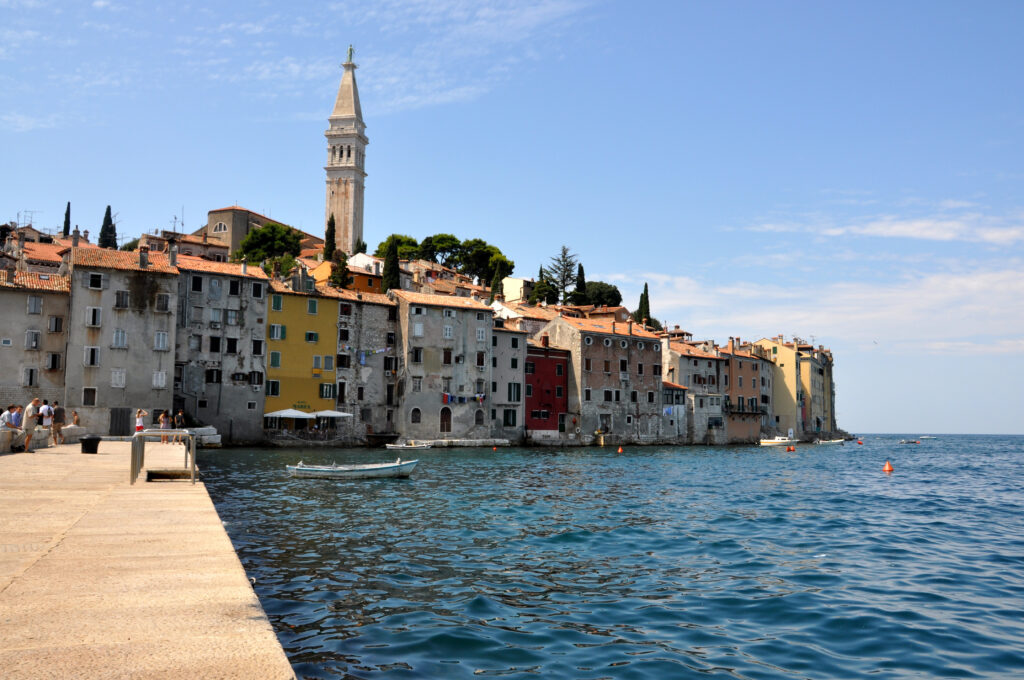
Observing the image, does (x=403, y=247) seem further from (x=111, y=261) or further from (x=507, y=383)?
(x=111, y=261)

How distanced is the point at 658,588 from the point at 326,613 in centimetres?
475

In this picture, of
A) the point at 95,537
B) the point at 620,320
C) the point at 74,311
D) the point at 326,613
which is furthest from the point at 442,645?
the point at 620,320

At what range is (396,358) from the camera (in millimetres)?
60344

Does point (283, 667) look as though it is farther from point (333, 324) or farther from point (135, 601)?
point (333, 324)

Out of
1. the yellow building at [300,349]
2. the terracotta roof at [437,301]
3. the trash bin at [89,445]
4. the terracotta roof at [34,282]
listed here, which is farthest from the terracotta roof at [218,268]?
the trash bin at [89,445]

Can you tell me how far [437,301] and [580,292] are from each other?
133 feet

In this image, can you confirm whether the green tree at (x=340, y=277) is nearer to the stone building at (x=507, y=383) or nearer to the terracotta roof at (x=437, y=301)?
the terracotta roof at (x=437, y=301)

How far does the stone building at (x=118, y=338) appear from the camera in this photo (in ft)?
149

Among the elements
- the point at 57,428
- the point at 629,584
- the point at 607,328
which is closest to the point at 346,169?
the point at 607,328

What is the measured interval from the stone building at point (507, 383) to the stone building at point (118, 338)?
82.2ft

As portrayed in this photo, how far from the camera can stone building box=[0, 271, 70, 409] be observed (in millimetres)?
44719

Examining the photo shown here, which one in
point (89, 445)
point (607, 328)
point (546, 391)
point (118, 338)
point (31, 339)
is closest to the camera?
point (89, 445)

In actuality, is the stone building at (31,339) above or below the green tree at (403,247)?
below

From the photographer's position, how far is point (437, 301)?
6153cm
